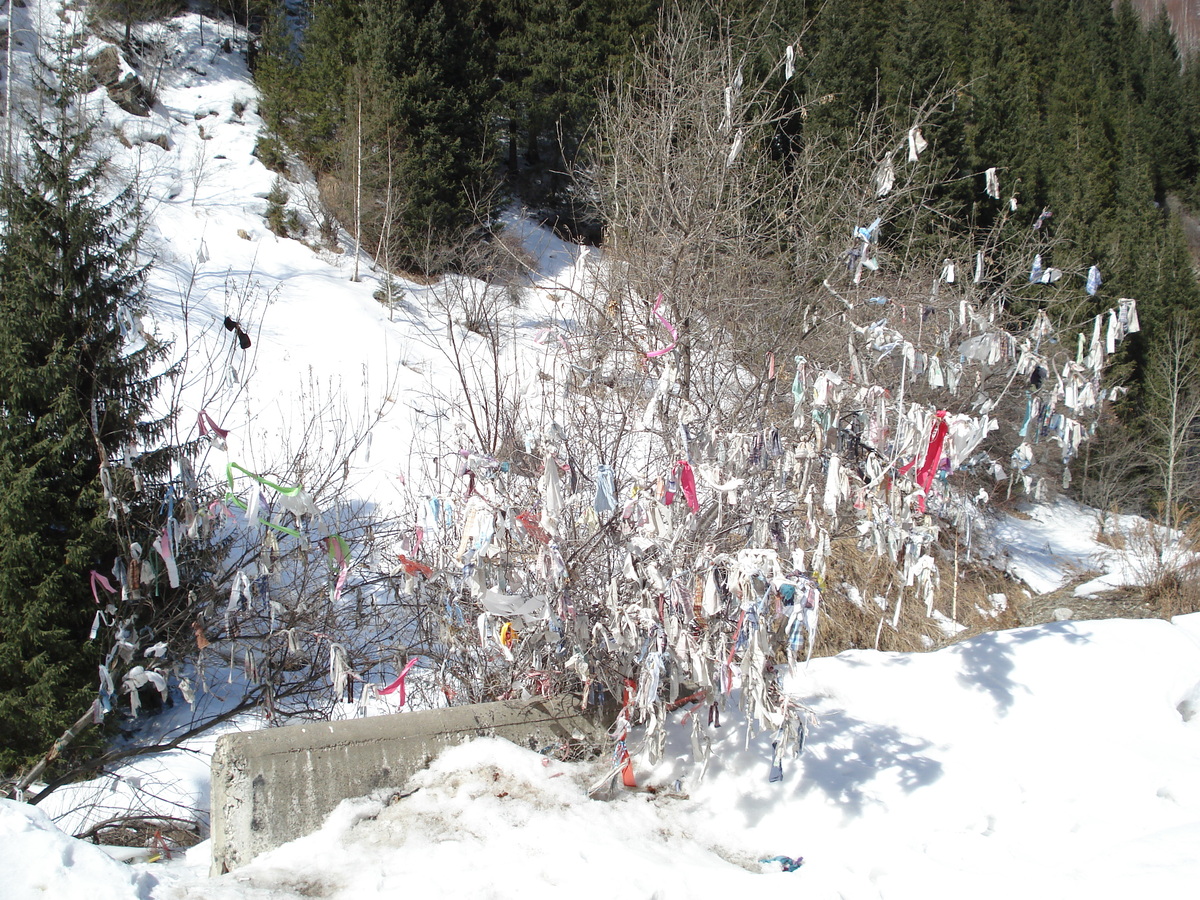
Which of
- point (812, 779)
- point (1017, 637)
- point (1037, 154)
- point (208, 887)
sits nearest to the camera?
point (208, 887)

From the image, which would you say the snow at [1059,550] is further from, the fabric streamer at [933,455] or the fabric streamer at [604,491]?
the fabric streamer at [604,491]

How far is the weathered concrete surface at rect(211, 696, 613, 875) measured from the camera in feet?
10.5

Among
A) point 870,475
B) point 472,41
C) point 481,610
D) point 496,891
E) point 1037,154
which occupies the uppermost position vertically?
point 472,41

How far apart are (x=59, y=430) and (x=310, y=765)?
14.2ft

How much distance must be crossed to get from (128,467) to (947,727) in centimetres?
579

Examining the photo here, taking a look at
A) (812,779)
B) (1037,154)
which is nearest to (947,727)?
(812,779)

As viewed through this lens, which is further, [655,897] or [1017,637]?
[1017,637]

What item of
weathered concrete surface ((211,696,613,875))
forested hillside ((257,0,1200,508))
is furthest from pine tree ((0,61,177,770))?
forested hillside ((257,0,1200,508))

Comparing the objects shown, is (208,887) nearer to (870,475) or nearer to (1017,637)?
(870,475)

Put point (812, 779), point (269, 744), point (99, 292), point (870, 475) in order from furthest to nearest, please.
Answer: point (99, 292) < point (870, 475) < point (812, 779) < point (269, 744)

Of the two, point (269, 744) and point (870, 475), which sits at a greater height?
point (870, 475)

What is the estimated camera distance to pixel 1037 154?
2128 cm

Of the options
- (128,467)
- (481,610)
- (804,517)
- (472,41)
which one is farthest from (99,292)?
(472,41)

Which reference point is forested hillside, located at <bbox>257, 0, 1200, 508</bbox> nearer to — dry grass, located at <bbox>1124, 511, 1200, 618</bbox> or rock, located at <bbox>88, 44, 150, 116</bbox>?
rock, located at <bbox>88, 44, 150, 116</bbox>
